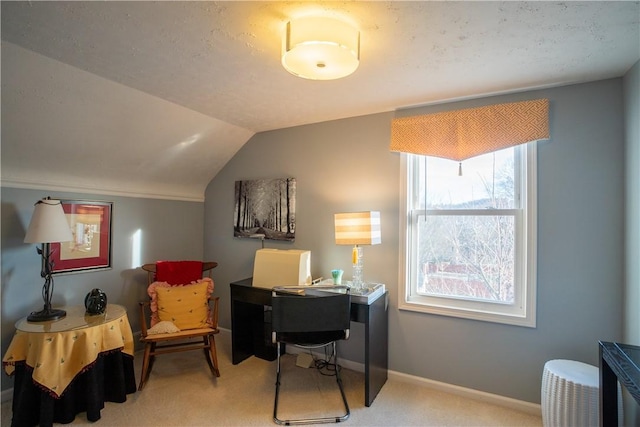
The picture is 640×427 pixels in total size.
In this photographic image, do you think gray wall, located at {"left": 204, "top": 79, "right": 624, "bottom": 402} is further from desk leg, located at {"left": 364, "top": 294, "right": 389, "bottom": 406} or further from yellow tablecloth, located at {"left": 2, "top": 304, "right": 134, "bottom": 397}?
yellow tablecloth, located at {"left": 2, "top": 304, "right": 134, "bottom": 397}

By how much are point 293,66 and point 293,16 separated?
200 mm

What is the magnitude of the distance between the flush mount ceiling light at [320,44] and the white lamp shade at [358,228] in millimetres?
1143

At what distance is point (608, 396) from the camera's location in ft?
4.79

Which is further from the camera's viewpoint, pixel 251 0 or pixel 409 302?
pixel 409 302

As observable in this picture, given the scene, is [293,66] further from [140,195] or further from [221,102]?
[140,195]

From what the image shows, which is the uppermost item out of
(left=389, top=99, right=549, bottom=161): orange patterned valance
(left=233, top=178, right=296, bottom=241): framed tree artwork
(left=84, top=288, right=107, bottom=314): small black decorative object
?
(left=389, top=99, right=549, bottom=161): orange patterned valance

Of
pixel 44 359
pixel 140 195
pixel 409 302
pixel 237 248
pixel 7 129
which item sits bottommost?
pixel 44 359

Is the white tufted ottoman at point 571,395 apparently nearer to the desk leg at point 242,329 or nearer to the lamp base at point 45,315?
the desk leg at point 242,329

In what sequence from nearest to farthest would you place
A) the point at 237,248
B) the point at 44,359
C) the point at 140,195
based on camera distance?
the point at 44,359 → the point at 140,195 → the point at 237,248

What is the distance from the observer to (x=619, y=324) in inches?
75.8

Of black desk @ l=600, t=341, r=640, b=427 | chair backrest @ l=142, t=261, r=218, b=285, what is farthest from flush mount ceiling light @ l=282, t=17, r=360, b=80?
chair backrest @ l=142, t=261, r=218, b=285

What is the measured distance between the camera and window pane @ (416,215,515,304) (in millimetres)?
2275

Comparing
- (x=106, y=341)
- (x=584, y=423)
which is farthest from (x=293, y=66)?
(x=584, y=423)

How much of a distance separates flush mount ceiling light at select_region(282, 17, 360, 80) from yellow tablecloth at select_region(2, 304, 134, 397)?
2076 millimetres
